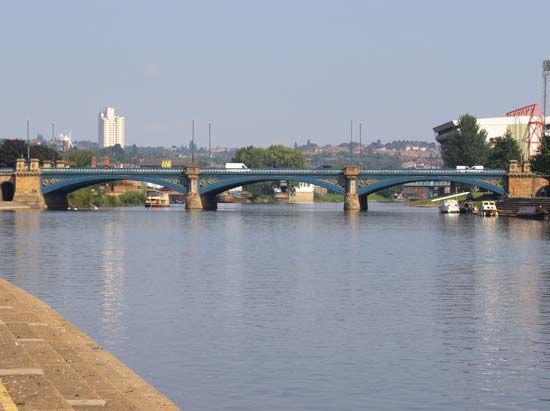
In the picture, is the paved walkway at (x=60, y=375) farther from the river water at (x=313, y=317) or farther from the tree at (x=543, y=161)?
the tree at (x=543, y=161)

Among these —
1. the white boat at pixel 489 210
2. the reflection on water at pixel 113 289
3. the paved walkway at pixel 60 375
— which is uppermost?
the paved walkway at pixel 60 375

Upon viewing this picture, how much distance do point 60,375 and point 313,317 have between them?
71.3 feet

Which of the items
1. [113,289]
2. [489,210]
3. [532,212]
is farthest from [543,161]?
[113,289]

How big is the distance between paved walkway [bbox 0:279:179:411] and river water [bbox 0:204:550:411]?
232cm

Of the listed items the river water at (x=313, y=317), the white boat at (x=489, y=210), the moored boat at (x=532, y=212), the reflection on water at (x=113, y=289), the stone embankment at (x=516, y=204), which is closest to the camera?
the river water at (x=313, y=317)

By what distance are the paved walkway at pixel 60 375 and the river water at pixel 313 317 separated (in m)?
2.32

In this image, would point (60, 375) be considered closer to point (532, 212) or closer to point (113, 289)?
point (113, 289)

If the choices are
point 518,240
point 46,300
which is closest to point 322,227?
point 518,240

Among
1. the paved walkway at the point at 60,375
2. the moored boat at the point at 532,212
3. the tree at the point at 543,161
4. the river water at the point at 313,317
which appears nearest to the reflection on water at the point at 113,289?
the river water at the point at 313,317

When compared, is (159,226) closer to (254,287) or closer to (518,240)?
(518,240)

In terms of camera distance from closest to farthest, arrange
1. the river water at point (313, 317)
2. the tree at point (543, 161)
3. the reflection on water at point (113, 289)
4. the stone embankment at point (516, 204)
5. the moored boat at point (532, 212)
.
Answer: the river water at point (313, 317) < the reflection on water at point (113, 289) < the moored boat at point (532, 212) < the stone embankment at point (516, 204) < the tree at point (543, 161)

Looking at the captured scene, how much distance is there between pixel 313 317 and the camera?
161 ft

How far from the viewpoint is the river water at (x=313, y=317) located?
111 feet

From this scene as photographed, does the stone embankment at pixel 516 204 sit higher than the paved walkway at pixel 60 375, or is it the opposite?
the paved walkway at pixel 60 375
